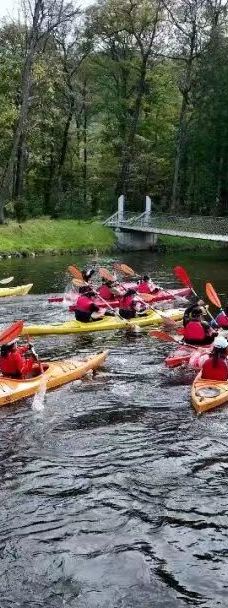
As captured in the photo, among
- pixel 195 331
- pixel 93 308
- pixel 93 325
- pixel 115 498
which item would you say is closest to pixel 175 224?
pixel 93 308

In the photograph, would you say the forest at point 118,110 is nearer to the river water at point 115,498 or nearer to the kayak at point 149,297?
the kayak at point 149,297

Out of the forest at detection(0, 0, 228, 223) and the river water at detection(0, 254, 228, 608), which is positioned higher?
the forest at detection(0, 0, 228, 223)

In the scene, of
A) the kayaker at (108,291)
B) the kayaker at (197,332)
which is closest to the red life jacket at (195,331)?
the kayaker at (197,332)

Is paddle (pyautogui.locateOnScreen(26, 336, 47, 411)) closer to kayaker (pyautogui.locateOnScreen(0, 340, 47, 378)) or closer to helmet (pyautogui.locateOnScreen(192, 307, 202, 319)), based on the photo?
kayaker (pyautogui.locateOnScreen(0, 340, 47, 378))

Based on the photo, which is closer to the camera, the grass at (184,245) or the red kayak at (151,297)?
the red kayak at (151,297)

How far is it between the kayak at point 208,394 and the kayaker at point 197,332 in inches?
86.8

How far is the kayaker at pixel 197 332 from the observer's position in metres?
13.6

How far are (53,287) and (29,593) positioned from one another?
1769 cm

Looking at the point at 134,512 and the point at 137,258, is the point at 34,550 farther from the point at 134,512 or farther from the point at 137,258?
the point at 137,258

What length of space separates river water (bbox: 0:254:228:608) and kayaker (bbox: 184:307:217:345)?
122cm

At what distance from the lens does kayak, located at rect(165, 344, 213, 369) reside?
13000 millimetres

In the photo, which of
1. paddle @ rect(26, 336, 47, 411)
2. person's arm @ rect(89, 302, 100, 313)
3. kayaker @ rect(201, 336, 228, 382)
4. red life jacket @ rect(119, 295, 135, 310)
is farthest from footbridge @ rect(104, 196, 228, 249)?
paddle @ rect(26, 336, 47, 411)

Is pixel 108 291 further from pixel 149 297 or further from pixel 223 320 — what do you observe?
pixel 223 320

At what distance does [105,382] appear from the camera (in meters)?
12.3
